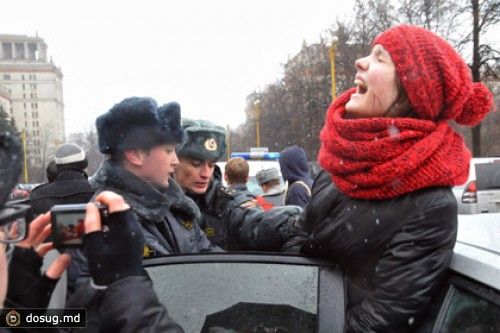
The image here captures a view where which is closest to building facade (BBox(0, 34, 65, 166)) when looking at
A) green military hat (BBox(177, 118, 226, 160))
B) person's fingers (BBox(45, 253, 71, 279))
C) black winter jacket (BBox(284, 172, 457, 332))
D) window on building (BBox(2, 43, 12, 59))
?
window on building (BBox(2, 43, 12, 59))

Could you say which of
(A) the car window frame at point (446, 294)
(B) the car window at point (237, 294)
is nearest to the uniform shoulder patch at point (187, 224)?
(B) the car window at point (237, 294)

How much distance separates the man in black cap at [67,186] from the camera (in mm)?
3426

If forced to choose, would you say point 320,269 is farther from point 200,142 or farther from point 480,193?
point 480,193

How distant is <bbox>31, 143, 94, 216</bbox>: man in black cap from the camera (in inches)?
135

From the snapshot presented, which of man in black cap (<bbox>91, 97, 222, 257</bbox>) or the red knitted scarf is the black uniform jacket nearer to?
man in black cap (<bbox>91, 97, 222, 257</bbox>)

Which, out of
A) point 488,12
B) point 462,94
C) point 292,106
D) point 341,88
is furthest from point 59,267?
point 292,106

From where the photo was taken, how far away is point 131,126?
1.92 m

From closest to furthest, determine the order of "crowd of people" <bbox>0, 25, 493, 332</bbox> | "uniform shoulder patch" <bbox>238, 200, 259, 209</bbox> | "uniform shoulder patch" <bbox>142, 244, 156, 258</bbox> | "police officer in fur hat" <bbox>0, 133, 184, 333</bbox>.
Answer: "police officer in fur hat" <bbox>0, 133, 184, 333</bbox>
"crowd of people" <bbox>0, 25, 493, 332</bbox>
"uniform shoulder patch" <bbox>142, 244, 156, 258</bbox>
"uniform shoulder patch" <bbox>238, 200, 259, 209</bbox>

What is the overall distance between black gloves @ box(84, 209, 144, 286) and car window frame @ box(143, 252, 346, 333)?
52cm

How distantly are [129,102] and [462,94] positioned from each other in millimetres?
1357

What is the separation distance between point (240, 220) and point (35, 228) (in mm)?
1366

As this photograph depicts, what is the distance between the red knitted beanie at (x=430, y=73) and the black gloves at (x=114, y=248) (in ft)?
3.67

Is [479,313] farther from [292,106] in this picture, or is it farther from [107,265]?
[292,106]

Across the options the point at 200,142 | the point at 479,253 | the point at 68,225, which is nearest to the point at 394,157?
the point at 479,253
